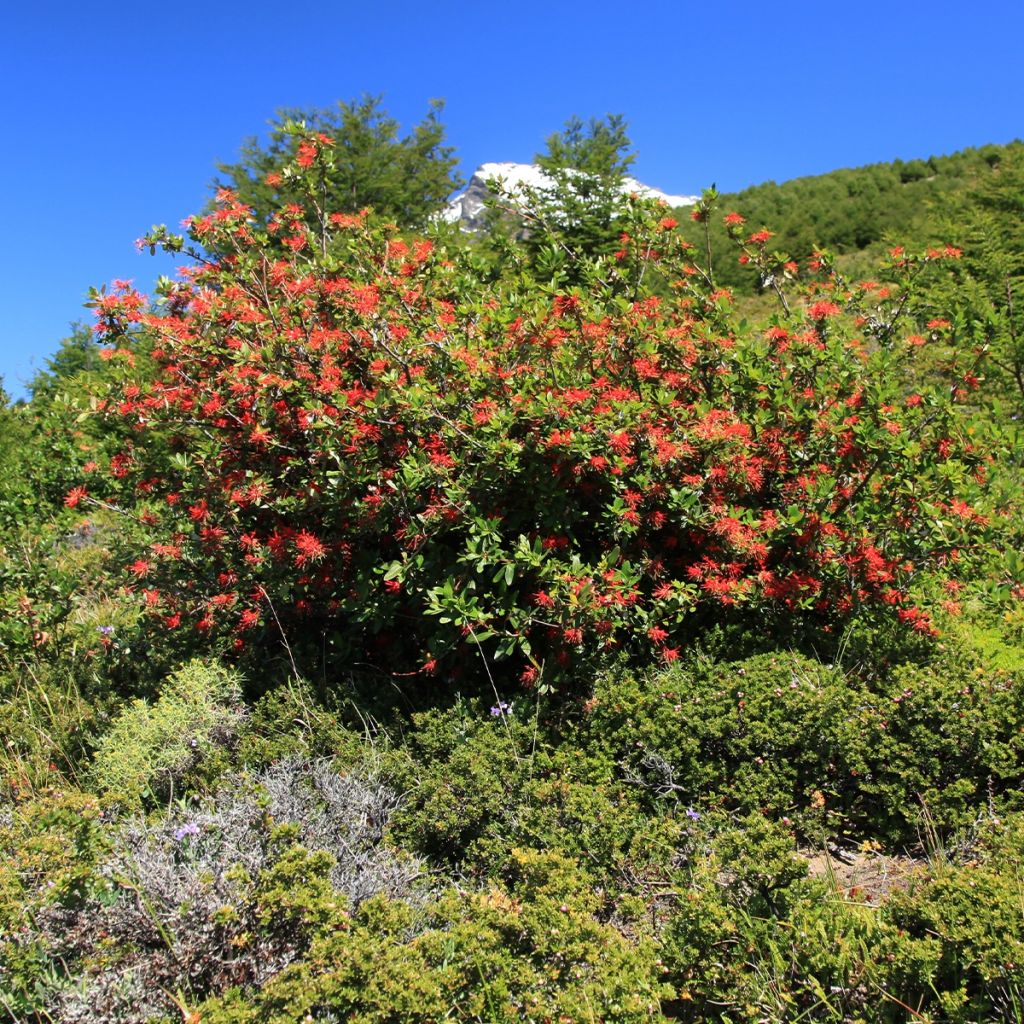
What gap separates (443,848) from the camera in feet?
9.70

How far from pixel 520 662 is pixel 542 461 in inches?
39.8

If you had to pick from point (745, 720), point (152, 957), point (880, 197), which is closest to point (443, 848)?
point (152, 957)

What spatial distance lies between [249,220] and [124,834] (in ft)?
11.2

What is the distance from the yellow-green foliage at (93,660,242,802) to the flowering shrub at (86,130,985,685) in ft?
1.36

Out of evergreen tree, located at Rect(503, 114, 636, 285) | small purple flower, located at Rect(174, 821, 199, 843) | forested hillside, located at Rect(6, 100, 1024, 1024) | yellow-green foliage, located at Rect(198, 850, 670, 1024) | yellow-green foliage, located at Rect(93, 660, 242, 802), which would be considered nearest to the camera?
yellow-green foliage, located at Rect(198, 850, 670, 1024)

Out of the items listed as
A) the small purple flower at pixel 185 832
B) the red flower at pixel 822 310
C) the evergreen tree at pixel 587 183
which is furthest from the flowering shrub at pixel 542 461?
the evergreen tree at pixel 587 183

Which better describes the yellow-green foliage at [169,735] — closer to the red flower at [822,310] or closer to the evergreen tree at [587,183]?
the red flower at [822,310]

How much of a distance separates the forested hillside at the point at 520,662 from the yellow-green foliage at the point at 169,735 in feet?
0.06

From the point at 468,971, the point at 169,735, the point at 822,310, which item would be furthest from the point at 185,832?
the point at 822,310

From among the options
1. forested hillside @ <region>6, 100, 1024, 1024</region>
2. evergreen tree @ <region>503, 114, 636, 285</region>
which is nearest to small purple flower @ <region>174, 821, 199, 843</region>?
forested hillside @ <region>6, 100, 1024, 1024</region>

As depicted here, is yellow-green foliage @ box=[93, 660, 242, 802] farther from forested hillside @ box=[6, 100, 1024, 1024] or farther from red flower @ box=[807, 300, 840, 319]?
red flower @ box=[807, 300, 840, 319]

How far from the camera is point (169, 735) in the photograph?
3.48m

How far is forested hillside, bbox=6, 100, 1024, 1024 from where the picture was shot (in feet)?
6.95

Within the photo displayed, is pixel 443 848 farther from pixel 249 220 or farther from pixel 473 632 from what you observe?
pixel 249 220
